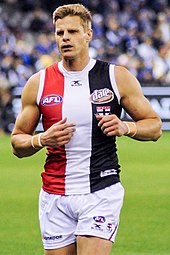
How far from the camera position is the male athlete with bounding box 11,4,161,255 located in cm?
636

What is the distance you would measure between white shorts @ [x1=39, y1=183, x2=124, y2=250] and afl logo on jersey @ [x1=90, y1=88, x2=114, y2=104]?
2.04 ft

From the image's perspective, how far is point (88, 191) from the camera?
6410 mm

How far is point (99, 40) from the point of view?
Answer: 29.0m

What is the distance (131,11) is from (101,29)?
87.7 inches

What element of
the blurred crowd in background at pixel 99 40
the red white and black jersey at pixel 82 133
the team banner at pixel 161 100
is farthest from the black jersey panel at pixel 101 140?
the blurred crowd in background at pixel 99 40

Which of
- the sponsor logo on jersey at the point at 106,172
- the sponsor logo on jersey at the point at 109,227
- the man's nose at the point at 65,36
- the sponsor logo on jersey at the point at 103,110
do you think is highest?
the man's nose at the point at 65,36

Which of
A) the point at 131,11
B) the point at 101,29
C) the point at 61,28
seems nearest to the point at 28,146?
the point at 61,28

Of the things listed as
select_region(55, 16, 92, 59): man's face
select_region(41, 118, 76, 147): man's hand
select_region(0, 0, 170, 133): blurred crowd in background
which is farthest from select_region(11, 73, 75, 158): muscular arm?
select_region(0, 0, 170, 133): blurred crowd in background

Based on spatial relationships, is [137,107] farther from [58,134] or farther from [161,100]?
[161,100]

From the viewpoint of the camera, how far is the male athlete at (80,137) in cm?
636

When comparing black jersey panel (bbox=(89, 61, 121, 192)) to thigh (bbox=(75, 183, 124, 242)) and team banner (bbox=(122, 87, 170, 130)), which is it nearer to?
thigh (bbox=(75, 183, 124, 242))

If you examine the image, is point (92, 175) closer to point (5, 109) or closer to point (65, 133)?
point (65, 133)

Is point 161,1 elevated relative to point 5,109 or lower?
elevated

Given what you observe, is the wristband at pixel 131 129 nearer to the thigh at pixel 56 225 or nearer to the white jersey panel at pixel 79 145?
the white jersey panel at pixel 79 145
